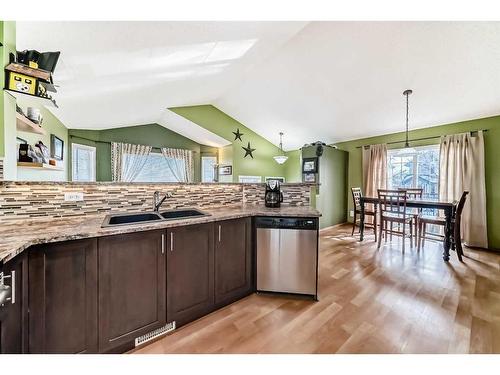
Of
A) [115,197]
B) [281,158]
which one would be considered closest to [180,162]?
[281,158]

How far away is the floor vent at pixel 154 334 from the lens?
4.60 feet

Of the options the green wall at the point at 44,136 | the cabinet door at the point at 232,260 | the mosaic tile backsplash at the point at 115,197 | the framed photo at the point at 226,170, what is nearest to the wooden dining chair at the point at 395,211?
the mosaic tile backsplash at the point at 115,197

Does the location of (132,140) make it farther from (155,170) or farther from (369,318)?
(369,318)

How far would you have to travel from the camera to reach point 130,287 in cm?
133

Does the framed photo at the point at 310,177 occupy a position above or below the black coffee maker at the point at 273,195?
above

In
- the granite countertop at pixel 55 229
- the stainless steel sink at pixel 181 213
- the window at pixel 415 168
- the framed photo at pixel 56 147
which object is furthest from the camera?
the window at pixel 415 168

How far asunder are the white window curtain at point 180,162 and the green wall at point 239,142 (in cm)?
92

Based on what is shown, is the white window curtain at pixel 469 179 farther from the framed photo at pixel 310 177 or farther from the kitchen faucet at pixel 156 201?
the kitchen faucet at pixel 156 201

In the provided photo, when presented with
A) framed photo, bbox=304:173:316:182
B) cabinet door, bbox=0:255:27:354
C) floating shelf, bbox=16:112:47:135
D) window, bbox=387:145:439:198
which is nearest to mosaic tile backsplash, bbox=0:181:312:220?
floating shelf, bbox=16:112:47:135

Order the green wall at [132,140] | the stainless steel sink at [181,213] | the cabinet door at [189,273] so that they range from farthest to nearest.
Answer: the green wall at [132,140]
the stainless steel sink at [181,213]
the cabinet door at [189,273]

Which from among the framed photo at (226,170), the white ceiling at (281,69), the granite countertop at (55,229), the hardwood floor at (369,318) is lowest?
the hardwood floor at (369,318)

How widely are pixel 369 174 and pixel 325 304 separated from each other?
383cm

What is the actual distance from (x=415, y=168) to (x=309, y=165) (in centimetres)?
219
